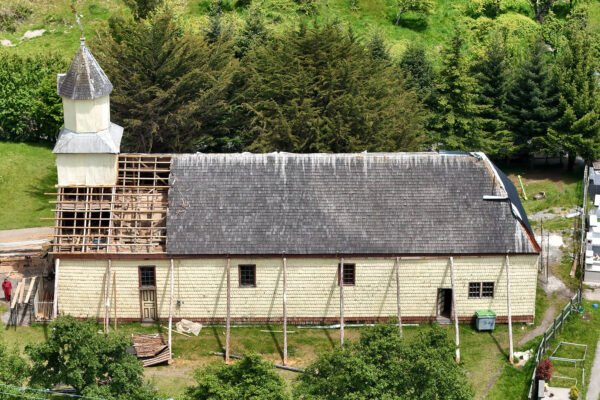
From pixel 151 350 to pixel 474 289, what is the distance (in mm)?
15189

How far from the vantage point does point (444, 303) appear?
48.6 m

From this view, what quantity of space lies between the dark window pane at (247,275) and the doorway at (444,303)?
343 inches

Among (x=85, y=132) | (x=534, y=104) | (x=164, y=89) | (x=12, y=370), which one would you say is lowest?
(x=12, y=370)

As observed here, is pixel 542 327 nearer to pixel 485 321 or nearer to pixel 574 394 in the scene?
pixel 485 321

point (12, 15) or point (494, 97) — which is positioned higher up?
Result: point (12, 15)

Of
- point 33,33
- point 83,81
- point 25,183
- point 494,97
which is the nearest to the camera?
point 83,81

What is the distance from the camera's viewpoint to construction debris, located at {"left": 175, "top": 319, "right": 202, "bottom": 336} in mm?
47375

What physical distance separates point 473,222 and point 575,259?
1004cm

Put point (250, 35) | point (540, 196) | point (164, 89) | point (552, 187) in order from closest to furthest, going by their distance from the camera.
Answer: point (164, 89) < point (540, 196) < point (552, 187) < point (250, 35)

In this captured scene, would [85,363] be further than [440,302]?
No

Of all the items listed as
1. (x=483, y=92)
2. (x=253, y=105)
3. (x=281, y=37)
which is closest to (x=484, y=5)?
(x=483, y=92)

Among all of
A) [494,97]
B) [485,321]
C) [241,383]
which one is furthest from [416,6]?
[241,383]

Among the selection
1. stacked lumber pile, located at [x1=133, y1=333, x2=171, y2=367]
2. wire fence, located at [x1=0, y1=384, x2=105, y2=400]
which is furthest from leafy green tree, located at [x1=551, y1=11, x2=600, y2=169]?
wire fence, located at [x1=0, y1=384, x2=105, y2=400]

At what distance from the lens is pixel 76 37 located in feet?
270
